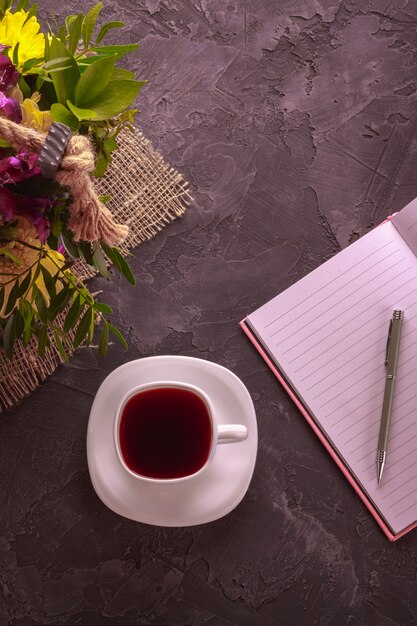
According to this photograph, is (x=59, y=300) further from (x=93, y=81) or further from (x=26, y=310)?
(x=93, y=81)

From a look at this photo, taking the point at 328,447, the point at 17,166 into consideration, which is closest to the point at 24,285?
the point at 17,166

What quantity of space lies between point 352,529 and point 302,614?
0.42ft

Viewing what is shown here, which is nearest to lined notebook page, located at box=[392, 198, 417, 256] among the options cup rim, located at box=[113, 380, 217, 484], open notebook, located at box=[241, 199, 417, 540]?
open notebook, located at box=[241, 199, 417, 540]

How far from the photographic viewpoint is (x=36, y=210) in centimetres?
54

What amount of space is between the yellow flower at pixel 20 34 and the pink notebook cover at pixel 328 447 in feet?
1.52

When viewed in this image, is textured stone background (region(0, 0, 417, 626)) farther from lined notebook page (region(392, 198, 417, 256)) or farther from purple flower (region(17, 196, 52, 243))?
purple flower (region(17, 196, 52, 243))

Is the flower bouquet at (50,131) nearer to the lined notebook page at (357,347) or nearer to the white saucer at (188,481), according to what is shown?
the white saucer at (188,481)

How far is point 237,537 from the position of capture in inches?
36.0

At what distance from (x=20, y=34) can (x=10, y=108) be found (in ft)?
0.31

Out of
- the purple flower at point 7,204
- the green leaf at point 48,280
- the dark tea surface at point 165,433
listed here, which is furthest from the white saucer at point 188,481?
the purple flower at point 7,204

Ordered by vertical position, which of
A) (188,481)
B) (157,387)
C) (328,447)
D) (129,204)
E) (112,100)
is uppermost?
(112,100)

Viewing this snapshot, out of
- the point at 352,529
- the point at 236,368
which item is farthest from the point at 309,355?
the point at 352,529

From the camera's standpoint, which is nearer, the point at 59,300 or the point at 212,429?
the point at 59,300

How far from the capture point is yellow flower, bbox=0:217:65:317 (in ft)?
1.82
